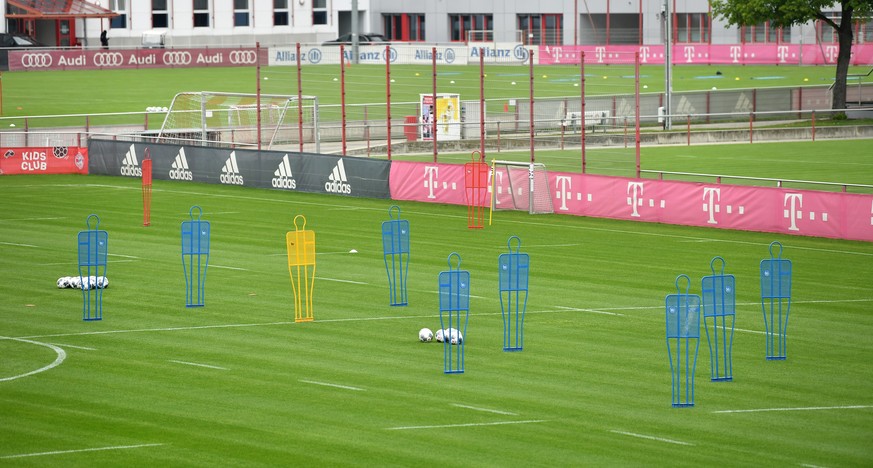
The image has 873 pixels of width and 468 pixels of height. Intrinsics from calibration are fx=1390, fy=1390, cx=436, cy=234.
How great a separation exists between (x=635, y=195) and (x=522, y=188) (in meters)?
3.60

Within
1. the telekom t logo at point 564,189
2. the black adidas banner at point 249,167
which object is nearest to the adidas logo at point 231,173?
the black adidas banner at point 249,167

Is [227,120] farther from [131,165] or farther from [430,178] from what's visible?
[430,178]

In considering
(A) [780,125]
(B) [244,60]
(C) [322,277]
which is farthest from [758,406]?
(B) [244,60]

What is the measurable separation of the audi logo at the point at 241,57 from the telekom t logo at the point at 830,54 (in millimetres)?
37523

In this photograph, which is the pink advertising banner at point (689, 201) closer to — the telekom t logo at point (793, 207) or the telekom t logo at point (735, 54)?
the telekom t logo at point (793, 207)

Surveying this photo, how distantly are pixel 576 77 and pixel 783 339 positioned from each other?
6573 centimetres

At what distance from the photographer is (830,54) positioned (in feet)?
297

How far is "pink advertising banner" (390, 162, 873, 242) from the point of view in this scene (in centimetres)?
3158

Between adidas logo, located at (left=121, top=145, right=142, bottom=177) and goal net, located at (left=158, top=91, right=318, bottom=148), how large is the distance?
2.27 m

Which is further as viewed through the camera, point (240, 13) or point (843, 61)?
point (240, 13)

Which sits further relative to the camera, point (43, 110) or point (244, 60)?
point (244, 60)

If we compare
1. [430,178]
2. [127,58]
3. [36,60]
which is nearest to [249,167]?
[430,178]

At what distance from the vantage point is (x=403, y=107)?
66.2 metres

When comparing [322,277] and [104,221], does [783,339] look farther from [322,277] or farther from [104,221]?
[104,221]
